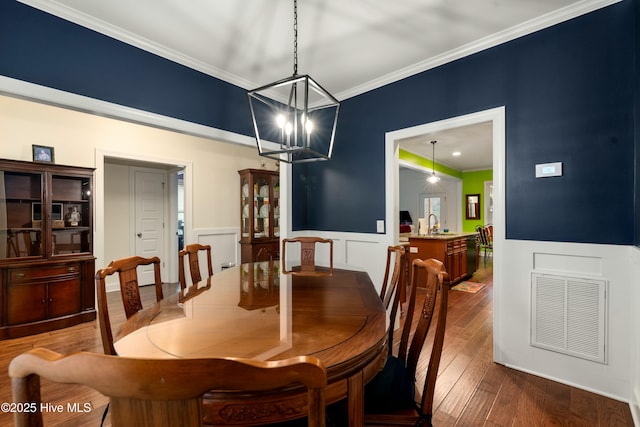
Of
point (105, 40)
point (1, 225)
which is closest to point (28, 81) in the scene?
point (105, 40)

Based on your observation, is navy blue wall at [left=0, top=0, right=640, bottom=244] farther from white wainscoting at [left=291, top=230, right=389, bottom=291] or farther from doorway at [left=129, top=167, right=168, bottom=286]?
doorway at [left=129, top=167, right=168, bottom=286]

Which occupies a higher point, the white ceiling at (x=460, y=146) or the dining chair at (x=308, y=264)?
the white ceiling at (x=460, y=146)

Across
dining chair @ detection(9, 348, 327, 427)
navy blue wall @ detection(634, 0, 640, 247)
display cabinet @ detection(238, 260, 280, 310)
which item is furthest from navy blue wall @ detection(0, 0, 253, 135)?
navy blue wall @ detection(634, 0, 640, 247)

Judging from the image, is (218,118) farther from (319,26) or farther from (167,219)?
(167,219)

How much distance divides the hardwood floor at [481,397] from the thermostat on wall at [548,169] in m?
1.54

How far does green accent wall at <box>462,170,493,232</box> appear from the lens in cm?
879

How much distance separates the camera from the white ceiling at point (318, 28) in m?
2.10

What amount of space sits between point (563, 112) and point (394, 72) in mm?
1525

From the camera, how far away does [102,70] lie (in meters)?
2.32

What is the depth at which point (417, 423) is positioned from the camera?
1.10 meters

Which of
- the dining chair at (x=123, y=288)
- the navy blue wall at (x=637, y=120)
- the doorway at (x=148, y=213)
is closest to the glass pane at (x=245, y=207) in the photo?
the doorway at (x=148, y=213)

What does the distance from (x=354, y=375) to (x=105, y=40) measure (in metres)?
2.96

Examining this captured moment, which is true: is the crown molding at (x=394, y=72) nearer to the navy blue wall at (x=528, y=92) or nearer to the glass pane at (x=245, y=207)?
the navy blue wall at (x=528, y=92)

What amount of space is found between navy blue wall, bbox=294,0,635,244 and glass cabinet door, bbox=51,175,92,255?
3918 millimetres
